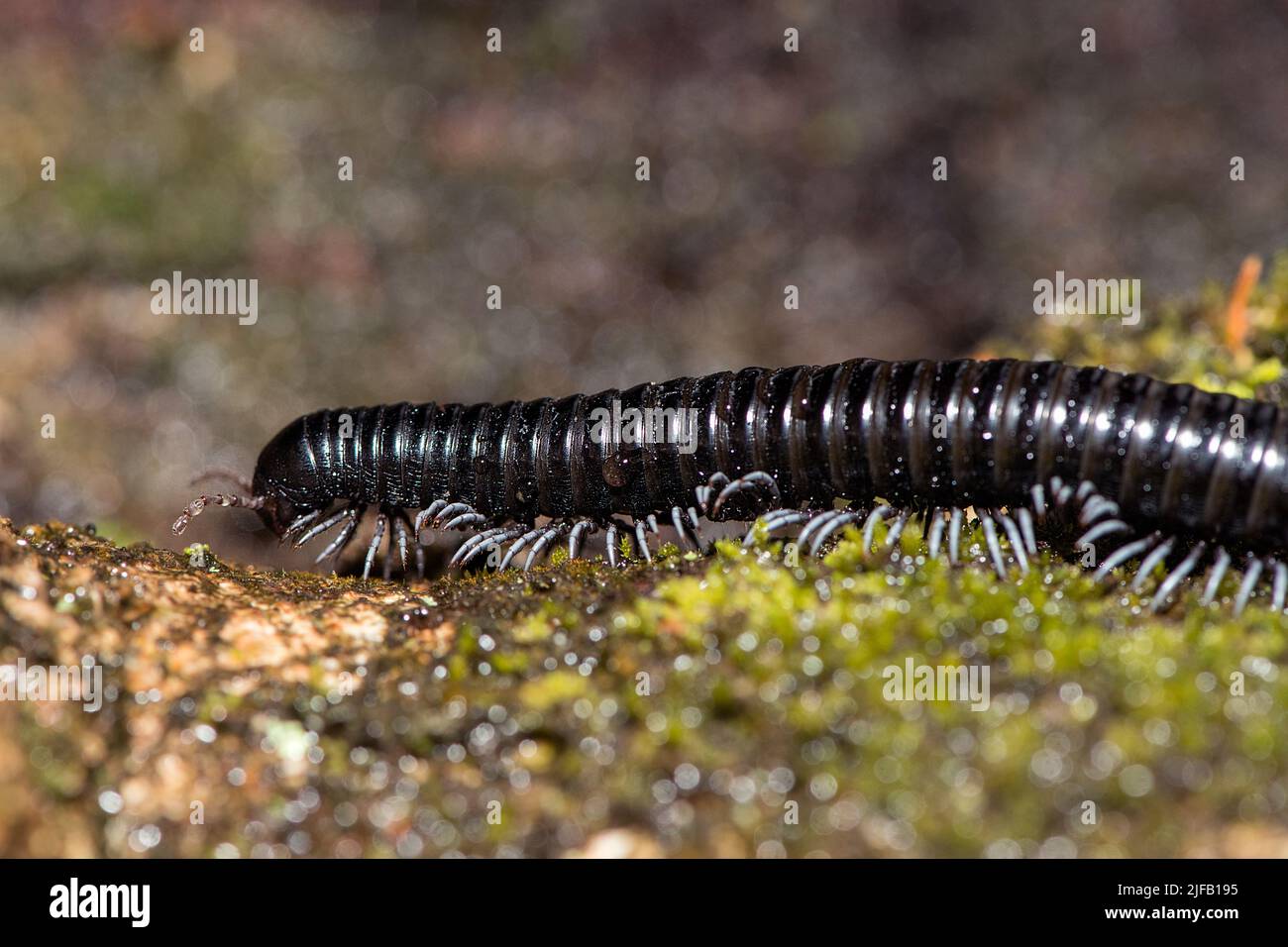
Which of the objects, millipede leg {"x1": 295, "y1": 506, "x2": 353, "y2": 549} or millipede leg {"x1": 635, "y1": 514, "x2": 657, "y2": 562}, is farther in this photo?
millipede leg {"x1": 295, "y1": 506, "x2": 353, "y2": 549}

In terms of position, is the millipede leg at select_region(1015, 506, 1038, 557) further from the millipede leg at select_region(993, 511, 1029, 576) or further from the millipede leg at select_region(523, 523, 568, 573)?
the millipede leg at select_region(523, 523, 568, 573)

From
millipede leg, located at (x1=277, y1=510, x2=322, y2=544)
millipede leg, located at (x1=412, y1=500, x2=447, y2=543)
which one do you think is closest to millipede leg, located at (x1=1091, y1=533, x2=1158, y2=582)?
millipede leg, located at (x1=412, y1=500, x2=447, y2=543)

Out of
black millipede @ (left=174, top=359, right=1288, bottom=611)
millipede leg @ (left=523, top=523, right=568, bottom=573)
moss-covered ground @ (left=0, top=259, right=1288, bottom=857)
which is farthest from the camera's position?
millipede leg @ (left=523, top=523, right=568, bottom=573)

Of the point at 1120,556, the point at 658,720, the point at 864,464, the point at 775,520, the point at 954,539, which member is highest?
the point at 864,464

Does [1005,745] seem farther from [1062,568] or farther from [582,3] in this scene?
[582,3]

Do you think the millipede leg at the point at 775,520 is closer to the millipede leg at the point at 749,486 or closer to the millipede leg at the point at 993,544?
the millipede leg at the point at 749,486

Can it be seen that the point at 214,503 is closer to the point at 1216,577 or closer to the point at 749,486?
the point at 749,486

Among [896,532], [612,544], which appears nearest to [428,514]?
[612,544]

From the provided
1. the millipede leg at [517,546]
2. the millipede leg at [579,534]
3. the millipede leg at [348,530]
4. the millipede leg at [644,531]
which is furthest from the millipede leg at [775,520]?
the millipede leg at [348,530]
